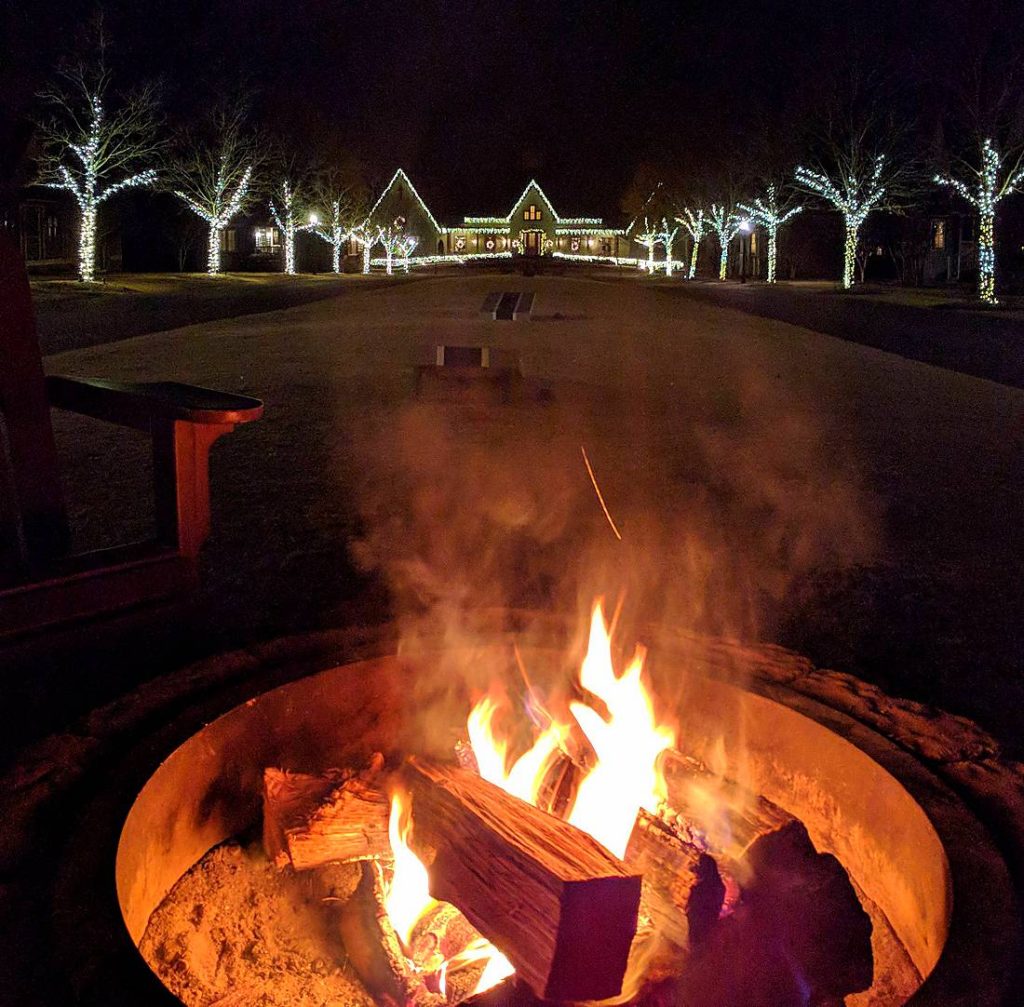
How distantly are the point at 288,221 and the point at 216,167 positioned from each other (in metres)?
8.58

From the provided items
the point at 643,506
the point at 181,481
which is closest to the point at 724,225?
the point at 643,506

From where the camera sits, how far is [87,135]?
3281 cm

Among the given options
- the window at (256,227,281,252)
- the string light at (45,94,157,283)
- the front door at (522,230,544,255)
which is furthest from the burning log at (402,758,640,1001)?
the front door at (522,230,544,255)

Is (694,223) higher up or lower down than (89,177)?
higher up

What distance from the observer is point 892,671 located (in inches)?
136

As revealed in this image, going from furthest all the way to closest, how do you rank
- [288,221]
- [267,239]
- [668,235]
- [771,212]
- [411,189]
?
[411,189]
[668,235]
[267,239]
[288,221]
[771,212]

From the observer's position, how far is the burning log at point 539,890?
5.94ft

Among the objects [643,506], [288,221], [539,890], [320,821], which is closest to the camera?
[539,890]

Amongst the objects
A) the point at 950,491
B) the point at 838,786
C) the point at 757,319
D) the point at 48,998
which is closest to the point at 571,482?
the point at 950,491

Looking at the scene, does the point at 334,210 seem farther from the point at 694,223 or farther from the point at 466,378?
the point at 466,378

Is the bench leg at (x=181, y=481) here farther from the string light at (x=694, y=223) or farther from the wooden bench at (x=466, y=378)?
the string light at (x=694, y=223)

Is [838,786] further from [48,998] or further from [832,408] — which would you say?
[832,408]

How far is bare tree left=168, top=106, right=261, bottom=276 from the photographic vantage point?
4189cm

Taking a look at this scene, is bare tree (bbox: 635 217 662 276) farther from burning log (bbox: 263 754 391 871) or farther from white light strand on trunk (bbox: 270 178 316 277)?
burning log (bbox: 263 754 391 871)
